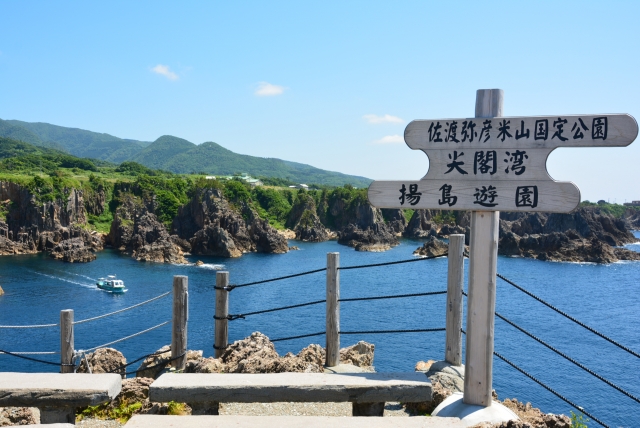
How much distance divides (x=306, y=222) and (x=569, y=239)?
138 ft

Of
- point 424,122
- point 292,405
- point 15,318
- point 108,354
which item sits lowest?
point 15,318

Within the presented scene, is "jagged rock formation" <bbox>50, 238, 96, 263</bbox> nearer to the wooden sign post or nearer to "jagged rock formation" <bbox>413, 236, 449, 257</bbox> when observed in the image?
"jagged rock formation" <bbox>413, 236, 449, 257</bbox>

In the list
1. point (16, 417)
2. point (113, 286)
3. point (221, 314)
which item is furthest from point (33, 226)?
point (16, 417)

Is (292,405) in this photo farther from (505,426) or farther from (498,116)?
(498,116)

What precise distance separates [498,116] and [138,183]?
8268cm

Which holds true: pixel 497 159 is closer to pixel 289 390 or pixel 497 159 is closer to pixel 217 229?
pixel 289 390

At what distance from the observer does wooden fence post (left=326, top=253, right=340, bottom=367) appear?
18.0 ft

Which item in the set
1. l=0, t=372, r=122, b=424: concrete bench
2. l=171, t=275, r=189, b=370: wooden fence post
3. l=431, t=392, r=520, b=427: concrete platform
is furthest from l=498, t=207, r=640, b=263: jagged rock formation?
l=0, t=372, r=122, b=424: concrete bench

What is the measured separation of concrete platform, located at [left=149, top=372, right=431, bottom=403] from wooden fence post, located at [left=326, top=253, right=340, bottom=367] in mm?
1606

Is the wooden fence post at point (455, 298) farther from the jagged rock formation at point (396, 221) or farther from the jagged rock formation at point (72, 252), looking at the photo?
the jagged rock formation at point (396, 221)

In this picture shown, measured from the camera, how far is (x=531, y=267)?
57.1 m

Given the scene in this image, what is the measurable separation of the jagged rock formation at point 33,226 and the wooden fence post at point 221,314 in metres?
60.4

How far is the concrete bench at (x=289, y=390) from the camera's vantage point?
3.68 m

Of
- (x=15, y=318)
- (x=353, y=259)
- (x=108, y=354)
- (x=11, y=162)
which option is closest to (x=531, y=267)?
(x=353, y=259)
